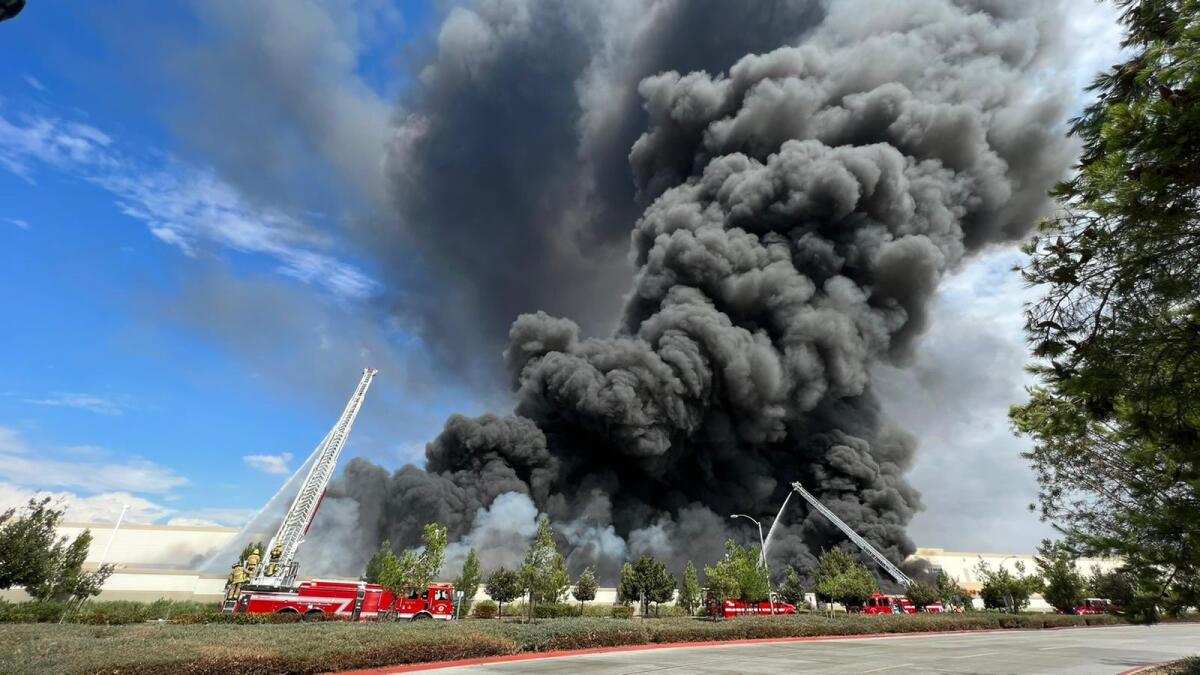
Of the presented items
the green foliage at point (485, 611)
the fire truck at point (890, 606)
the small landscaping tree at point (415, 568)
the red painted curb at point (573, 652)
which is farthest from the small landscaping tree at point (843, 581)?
the small landscaping tree at point (415, 568)

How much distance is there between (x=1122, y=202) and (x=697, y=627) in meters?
19.7

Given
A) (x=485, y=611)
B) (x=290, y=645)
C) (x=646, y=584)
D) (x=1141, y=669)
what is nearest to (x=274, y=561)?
(x=485, y=611)

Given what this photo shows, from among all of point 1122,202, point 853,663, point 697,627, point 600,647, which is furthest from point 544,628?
point 1122,202

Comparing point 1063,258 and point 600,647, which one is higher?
point 1063,258

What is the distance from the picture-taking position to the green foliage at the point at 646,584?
1473 inches

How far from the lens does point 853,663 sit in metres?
13.3

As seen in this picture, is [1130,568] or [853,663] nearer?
[1130,568]

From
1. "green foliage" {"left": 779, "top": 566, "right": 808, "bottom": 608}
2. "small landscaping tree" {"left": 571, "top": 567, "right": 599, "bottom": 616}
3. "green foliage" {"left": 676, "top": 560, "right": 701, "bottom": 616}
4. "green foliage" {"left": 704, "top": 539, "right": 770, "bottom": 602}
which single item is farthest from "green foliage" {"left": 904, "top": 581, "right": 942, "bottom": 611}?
"small landscaping tree" {"left": 571, "top": 567, "right": 599, "bottom": 616}

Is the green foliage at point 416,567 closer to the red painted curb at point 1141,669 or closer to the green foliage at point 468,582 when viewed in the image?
the green foliage at point 468,582

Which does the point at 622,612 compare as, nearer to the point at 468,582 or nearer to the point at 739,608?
the point at 739,608

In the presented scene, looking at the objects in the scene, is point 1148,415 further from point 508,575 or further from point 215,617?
point 508,575

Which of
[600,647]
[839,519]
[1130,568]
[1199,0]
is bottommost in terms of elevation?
[600,647]

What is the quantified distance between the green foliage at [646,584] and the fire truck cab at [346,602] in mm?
14506

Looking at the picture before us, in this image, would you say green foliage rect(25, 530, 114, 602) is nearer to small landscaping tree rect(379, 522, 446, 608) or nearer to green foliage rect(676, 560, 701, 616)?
small landscaping tree rect(379, 522, 446, 608)
